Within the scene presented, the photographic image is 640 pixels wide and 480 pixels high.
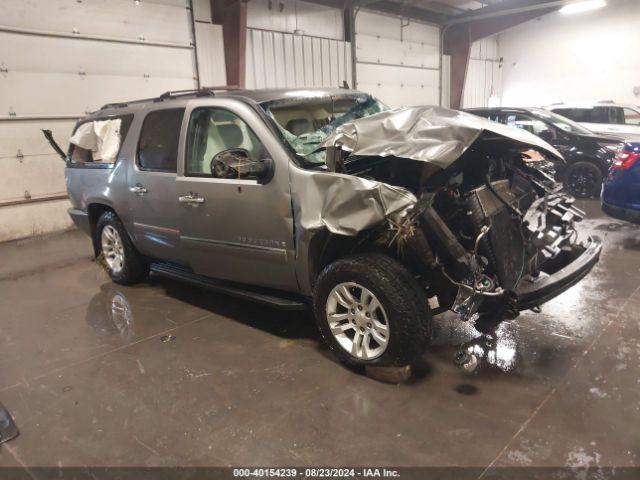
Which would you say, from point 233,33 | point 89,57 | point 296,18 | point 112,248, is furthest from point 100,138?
point 296,18

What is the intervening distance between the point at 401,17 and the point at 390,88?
6.55ft

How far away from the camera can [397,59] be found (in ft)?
42.2

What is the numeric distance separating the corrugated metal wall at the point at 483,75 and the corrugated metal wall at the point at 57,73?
10.2 meters

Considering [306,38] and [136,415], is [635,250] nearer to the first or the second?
[136,415]

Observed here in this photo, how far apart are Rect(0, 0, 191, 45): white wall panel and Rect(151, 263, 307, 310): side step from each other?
5.03 metres

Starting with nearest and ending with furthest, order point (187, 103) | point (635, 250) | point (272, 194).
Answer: point (272, 194) → point (187, 103) → point (635, 250)

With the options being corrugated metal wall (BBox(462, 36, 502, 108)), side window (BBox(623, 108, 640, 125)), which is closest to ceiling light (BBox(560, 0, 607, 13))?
corrugated metal wall (BBox(462, 36, 502, 108))

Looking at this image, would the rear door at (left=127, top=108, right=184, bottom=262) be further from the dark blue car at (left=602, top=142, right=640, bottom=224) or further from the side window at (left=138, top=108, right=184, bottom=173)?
the dark blue car at (left=602, top=142, right=640, bottom=224)

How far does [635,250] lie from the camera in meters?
5.20

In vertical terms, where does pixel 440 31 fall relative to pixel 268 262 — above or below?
above

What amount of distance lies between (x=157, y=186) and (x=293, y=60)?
24.1 feet

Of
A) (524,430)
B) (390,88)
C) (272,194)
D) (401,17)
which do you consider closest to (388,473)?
(524,430)

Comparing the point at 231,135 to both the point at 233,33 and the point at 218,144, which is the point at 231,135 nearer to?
the point at 218,144

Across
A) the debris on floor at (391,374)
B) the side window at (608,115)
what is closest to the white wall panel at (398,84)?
the side window at (608,115)
